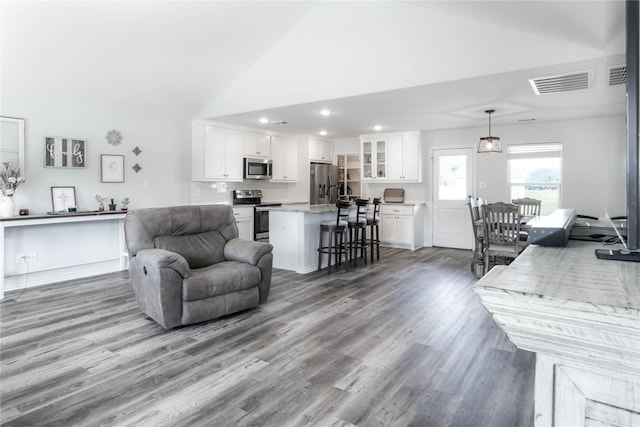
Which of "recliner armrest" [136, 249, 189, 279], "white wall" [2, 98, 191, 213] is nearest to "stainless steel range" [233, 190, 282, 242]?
"white wall" [2, 98, 191, 213]

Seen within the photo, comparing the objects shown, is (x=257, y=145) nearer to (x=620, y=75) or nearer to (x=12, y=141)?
(x=12, y=141)

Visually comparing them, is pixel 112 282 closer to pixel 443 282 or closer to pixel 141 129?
pixel 141 129

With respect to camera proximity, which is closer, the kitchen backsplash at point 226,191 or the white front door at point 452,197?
the kitchen backsplash at point 226,191

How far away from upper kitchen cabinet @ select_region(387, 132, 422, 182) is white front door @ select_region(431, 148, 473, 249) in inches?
17.5

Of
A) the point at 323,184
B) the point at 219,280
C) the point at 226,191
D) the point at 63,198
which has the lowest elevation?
the point at 219,280

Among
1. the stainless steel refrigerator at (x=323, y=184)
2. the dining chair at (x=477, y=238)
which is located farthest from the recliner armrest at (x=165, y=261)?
the stainless steel refrigerator at (x=323, y=184)

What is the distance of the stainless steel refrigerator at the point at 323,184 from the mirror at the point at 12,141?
198 inches

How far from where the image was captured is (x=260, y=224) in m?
7.22

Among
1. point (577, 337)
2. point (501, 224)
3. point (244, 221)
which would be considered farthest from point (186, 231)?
point (577, 337)

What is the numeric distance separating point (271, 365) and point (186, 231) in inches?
74.0

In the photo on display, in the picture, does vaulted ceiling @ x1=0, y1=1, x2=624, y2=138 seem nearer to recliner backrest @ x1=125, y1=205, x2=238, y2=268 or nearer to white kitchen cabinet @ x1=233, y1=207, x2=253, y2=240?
white kitchen cabinet @ x1=233, y1=207, x2=253, y2=240

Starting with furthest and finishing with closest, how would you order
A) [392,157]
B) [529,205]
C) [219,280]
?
[392,157]
[529,205]
[219,280]

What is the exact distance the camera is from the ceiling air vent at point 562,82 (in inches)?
148

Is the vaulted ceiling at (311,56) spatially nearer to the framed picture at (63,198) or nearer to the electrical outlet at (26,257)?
the framed picture at (63,198)
